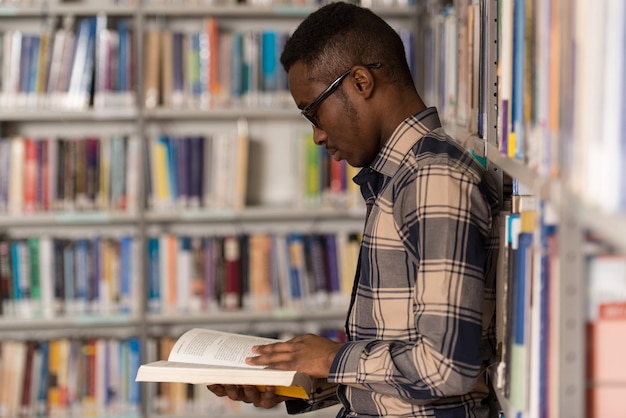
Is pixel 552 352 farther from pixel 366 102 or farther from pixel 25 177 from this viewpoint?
pixel 25 177

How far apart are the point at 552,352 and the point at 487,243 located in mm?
317

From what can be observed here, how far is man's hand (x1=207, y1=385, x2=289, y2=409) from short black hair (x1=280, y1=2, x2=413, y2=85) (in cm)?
57

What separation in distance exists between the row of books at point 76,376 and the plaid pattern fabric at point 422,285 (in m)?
1.74

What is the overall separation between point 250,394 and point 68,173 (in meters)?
1.68

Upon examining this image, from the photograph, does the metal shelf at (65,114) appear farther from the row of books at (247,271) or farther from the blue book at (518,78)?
the blue book at (518,78)

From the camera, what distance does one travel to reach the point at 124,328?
10.5ft

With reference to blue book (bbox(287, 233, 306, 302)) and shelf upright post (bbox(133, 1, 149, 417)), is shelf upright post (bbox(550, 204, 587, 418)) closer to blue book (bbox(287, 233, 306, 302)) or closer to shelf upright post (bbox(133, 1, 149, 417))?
blue book (bbox(287, 233, 306, 302))

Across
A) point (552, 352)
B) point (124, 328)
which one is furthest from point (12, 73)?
point (552, 352)

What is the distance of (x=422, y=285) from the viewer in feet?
3.68

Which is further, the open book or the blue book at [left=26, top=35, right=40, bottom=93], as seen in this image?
the blue book at [left=26, top=35, right=40, bottom=93]

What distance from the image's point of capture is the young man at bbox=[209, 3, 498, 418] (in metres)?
1.12

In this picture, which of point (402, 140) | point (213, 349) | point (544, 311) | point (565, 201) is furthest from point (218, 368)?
point (565, 201)

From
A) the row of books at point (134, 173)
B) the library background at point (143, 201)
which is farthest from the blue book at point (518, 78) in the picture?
the row of books at point (134, 173)

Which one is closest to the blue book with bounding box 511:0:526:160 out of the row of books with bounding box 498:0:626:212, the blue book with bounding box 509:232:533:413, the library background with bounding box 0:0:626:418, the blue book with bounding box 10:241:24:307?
the row of books with bounding box 498:0:626:212
